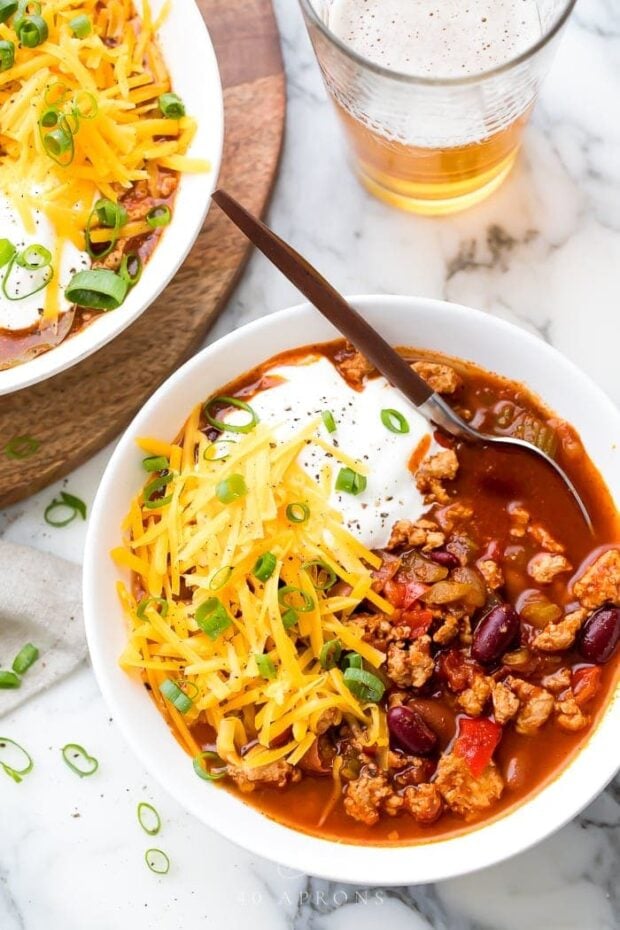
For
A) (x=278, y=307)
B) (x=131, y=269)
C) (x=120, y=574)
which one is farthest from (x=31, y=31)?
(x=120, y=574)

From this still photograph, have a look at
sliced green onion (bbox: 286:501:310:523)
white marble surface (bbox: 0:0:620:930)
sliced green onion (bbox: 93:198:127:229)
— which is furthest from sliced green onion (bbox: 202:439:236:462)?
sliced green onion (bbox: 93:198:127:229)

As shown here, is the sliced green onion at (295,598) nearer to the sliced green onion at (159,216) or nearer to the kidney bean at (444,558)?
the kidney bean at (444,558)

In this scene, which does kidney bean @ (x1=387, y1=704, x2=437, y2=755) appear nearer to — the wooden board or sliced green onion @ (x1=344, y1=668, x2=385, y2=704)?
sliced green onion @ (x1=344, y1=668, x2=385, y2=704)

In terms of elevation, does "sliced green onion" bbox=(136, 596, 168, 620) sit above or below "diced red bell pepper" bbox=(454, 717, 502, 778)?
above

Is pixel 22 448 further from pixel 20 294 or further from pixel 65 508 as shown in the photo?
pixel 20 294

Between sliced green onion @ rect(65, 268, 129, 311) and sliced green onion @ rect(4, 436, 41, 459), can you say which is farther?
sliced green onion @ rect(4, 436, 41, 459)

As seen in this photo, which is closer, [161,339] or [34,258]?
[34,258]

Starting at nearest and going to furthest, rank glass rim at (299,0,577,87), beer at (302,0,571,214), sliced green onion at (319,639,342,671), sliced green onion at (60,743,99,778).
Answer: glass rim at (299,0,577,87)
sliced green onion at (319,639,342,671)
beer at (302,0,571,214)
sliced green onion at (60,743,99,778)
